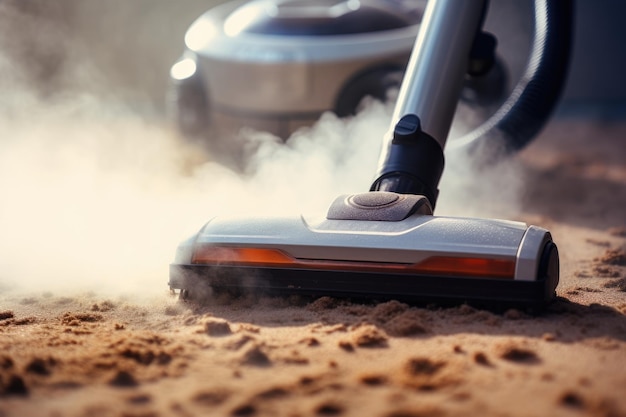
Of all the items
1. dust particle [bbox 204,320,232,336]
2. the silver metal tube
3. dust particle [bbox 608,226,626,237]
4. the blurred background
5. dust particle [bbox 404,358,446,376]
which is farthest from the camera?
the blurred background

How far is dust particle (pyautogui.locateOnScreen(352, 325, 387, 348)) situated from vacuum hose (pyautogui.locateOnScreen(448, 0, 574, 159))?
5.36 ft

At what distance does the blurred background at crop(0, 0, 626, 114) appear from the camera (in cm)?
690

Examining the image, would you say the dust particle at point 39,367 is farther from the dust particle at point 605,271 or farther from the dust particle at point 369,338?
the dust particle at point 605,271

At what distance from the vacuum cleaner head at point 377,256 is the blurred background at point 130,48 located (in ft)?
16.3

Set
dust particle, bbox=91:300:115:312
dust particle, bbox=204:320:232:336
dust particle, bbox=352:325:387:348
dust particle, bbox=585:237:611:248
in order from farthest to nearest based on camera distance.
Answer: dust particle, bbox=585:237:611:248
dust particle, bbox=91:300:115:312
dust particle, bbox=204:320:232:336
dust particle, bbox=352:325:387:348

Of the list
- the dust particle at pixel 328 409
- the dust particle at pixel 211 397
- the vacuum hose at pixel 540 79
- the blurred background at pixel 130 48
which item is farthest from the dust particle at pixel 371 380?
the blurred background at pixel 130 48

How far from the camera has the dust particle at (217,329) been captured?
6.27ft

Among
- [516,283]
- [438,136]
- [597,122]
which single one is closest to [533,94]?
[438,136]

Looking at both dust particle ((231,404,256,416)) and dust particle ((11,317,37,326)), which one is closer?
dust particle ((231,404,256,416))

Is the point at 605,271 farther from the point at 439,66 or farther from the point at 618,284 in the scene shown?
the point at 439,66

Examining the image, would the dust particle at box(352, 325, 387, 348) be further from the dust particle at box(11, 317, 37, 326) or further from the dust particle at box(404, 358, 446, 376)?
the dust particle at box(11, 317, 37, 326)

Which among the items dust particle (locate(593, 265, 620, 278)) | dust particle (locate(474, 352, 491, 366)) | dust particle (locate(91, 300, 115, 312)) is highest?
dust particle (locate(593, 265, 620, 278))

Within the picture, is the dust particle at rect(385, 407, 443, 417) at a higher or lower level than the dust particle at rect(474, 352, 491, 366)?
lower

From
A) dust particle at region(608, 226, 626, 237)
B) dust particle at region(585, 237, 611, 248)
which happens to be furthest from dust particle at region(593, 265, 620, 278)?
dust particle at region(608, 226, 626, 237)
